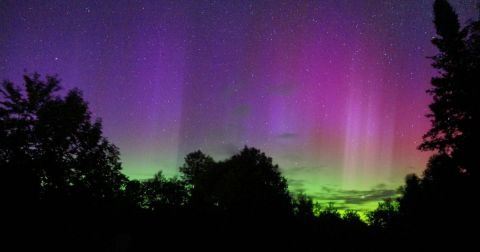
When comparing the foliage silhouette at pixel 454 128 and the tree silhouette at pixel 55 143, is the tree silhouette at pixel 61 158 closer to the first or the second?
the tree silhouette at pixel 55 143

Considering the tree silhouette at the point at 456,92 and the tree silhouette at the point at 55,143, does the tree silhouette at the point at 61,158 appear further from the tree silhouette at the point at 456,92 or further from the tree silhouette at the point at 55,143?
the tree silhouette at the point at 456,92

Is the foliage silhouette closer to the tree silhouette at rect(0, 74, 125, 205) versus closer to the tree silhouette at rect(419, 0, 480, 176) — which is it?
the tree silhouette at rect(419, 0, 480, 176)

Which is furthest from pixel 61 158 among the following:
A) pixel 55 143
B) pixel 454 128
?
pixel 454 128

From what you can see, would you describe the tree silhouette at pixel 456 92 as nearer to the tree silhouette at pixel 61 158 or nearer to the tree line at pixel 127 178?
the tree line at pixel 127 178

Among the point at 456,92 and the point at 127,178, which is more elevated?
the point at 456,92

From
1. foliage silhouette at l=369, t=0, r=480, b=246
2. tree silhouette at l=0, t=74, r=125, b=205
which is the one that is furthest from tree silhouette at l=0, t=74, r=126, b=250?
foliage silhouette at l=369, t=0, r=480, b=246

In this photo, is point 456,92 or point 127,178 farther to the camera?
point 127,178

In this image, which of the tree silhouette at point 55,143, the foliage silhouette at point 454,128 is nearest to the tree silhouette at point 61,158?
the tree silhouette at point 55,143

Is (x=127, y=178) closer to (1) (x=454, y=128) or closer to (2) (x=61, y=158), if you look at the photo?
(2) (x=61, y=158)

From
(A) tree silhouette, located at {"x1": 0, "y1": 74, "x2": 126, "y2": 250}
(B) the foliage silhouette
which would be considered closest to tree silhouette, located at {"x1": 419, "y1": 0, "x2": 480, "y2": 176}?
(B) the foliage silhouette

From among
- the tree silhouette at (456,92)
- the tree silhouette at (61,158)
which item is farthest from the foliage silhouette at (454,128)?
the tree silhouette at (61,158)

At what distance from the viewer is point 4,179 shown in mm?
20562

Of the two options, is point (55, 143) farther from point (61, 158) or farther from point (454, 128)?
point (454, 128)

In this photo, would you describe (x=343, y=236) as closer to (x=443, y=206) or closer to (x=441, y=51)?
(x=443, y=206)
